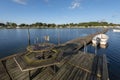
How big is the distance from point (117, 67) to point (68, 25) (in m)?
158

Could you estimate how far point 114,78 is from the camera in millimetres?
9914

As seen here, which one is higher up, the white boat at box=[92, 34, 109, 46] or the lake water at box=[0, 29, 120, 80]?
the white boat at box=[92, 34, 109, 46]

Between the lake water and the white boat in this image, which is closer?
the lake water

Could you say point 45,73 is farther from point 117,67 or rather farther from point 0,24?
point 0,24

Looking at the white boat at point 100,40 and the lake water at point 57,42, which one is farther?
the white boat at point 100,40

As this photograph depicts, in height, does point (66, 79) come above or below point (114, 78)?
above

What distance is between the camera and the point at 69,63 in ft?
30.3

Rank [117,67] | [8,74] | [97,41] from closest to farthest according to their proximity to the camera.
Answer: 1. [8,74]
2. [117,67]
3. [97,41]

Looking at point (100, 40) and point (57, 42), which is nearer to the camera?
point (100, 40)

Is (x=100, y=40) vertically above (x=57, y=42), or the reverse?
(x=100, y=40)

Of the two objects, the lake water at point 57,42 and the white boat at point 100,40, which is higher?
the white boat at point 100,40

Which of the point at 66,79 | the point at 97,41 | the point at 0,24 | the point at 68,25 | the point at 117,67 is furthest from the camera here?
the point at 68,25

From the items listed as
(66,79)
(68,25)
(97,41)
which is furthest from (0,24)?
(66,79)

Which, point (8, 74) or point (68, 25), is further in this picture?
point (68, 25)
